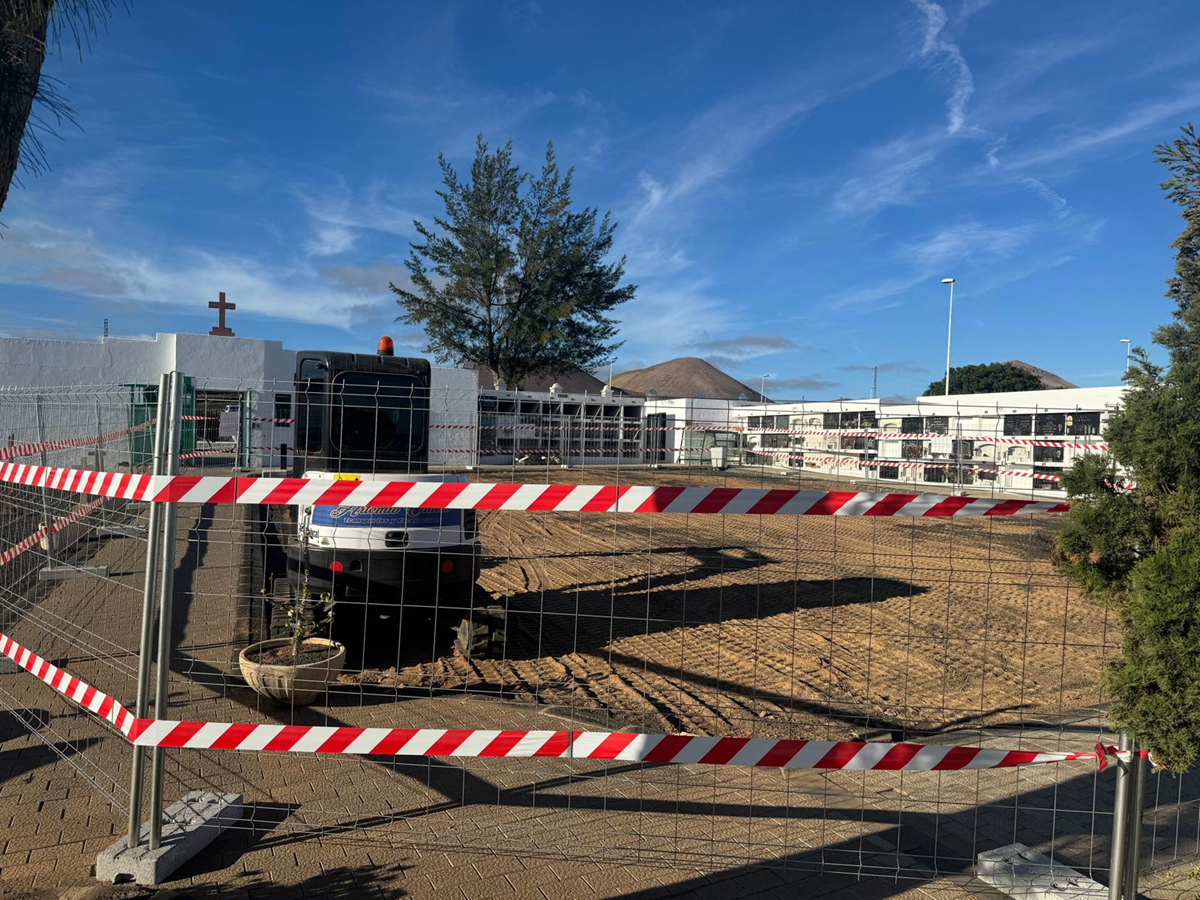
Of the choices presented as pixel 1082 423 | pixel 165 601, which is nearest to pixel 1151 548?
pixel 165 601

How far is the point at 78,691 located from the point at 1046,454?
26259 millimetres

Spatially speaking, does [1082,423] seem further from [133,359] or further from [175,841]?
[133,359]

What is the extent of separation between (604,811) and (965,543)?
12436mm

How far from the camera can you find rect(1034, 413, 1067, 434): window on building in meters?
24.4

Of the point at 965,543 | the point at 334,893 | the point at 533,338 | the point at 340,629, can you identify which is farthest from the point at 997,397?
the point at 334,893

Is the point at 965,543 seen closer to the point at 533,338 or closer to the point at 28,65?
the point at 28,65

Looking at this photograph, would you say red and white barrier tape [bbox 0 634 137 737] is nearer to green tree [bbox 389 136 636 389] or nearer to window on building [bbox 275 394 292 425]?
window on building [bbox 275 394 292 425]

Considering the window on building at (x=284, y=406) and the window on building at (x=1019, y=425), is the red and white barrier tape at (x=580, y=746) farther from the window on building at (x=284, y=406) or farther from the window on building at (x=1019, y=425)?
the window on building at (x=1019, y=425)

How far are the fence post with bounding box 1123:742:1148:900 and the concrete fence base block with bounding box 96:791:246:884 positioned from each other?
3990mm

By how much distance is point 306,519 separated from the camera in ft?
19.0

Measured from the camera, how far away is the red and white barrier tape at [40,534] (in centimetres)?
569

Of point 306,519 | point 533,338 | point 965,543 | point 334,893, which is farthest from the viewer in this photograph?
point 533,338

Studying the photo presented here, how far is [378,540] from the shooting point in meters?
5.89

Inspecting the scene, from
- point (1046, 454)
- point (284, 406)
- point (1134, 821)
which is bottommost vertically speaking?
point (1134, 821)
